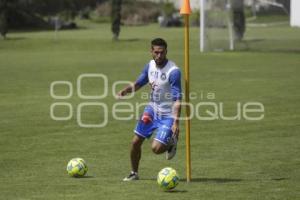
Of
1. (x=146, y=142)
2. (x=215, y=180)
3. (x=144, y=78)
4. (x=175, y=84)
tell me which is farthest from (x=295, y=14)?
(x=175, y=84)

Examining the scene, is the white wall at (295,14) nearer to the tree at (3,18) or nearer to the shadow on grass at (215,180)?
the tree at (3,18)

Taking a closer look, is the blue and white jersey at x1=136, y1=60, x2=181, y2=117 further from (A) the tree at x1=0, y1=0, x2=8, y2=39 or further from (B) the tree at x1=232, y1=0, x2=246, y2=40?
(A) the tree at x1=0, y1=0, x2=8, y2=39

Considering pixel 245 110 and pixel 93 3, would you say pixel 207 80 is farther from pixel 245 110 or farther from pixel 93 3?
pixel 93 3

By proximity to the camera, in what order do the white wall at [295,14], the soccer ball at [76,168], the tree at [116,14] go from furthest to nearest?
the white wall at [295,14] → the tree at [116,14] → the soccer ball at [76,168]

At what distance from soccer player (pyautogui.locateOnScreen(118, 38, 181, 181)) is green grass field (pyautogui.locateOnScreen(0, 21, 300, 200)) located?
62cm

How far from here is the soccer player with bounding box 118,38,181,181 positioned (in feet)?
42.2

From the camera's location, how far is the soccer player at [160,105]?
12875mm

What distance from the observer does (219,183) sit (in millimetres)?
13188

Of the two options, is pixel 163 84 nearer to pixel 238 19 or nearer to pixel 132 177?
pixel 132 177

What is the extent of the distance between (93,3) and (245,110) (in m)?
75.3

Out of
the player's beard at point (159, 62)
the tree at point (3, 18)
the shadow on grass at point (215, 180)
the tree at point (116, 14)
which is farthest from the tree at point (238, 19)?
the player's beard at point (159, 62)

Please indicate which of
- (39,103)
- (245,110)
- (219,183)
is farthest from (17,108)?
(219,183)

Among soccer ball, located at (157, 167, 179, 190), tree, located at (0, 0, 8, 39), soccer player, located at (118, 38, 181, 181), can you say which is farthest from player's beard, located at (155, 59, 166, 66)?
tree, located at (0, 0, 8, 39)

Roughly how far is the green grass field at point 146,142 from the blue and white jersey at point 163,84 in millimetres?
1180
